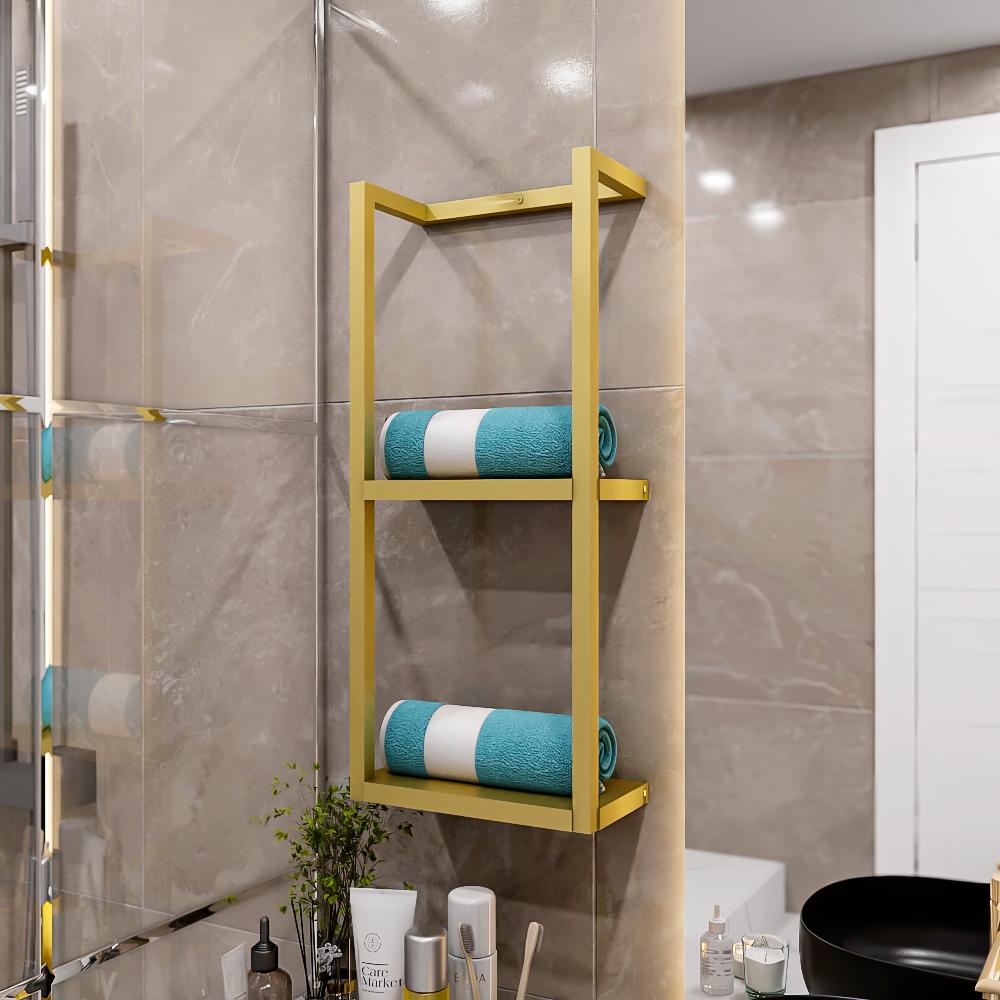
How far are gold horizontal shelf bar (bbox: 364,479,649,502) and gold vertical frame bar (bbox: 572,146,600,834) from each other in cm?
2

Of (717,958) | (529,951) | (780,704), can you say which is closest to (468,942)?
(529,951)

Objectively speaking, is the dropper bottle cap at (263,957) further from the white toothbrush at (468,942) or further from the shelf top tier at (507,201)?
the shelf top tier at (507,201)

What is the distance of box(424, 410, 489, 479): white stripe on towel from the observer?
1.13 m

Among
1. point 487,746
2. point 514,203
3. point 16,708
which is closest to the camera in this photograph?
point 16,708

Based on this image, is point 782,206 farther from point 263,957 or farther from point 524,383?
point 263,957

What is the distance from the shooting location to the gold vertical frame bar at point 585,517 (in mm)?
1062

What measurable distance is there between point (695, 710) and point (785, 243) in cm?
52

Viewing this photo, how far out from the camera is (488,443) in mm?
1114

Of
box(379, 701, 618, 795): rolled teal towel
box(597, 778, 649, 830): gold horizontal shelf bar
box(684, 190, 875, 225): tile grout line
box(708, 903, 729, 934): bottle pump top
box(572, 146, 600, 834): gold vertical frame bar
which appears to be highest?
box(684, 190, 875, 225): tile grout line

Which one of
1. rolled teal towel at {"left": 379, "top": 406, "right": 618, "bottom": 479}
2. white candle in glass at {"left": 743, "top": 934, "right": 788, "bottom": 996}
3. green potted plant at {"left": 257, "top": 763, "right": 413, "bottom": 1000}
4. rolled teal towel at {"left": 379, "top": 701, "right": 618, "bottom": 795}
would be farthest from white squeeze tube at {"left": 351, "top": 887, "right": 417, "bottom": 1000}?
rolled teal towel at {"left": 379, "top": 406, "right": 618, "bottom": 479}

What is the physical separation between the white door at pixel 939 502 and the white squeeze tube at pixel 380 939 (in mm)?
517

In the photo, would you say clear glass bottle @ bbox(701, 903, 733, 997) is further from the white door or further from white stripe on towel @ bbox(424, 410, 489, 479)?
white stripe on towel @ bbox(424, 410, 489, 479)

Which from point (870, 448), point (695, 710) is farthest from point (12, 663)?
point (870, 448)

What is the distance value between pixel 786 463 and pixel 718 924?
508 mm
